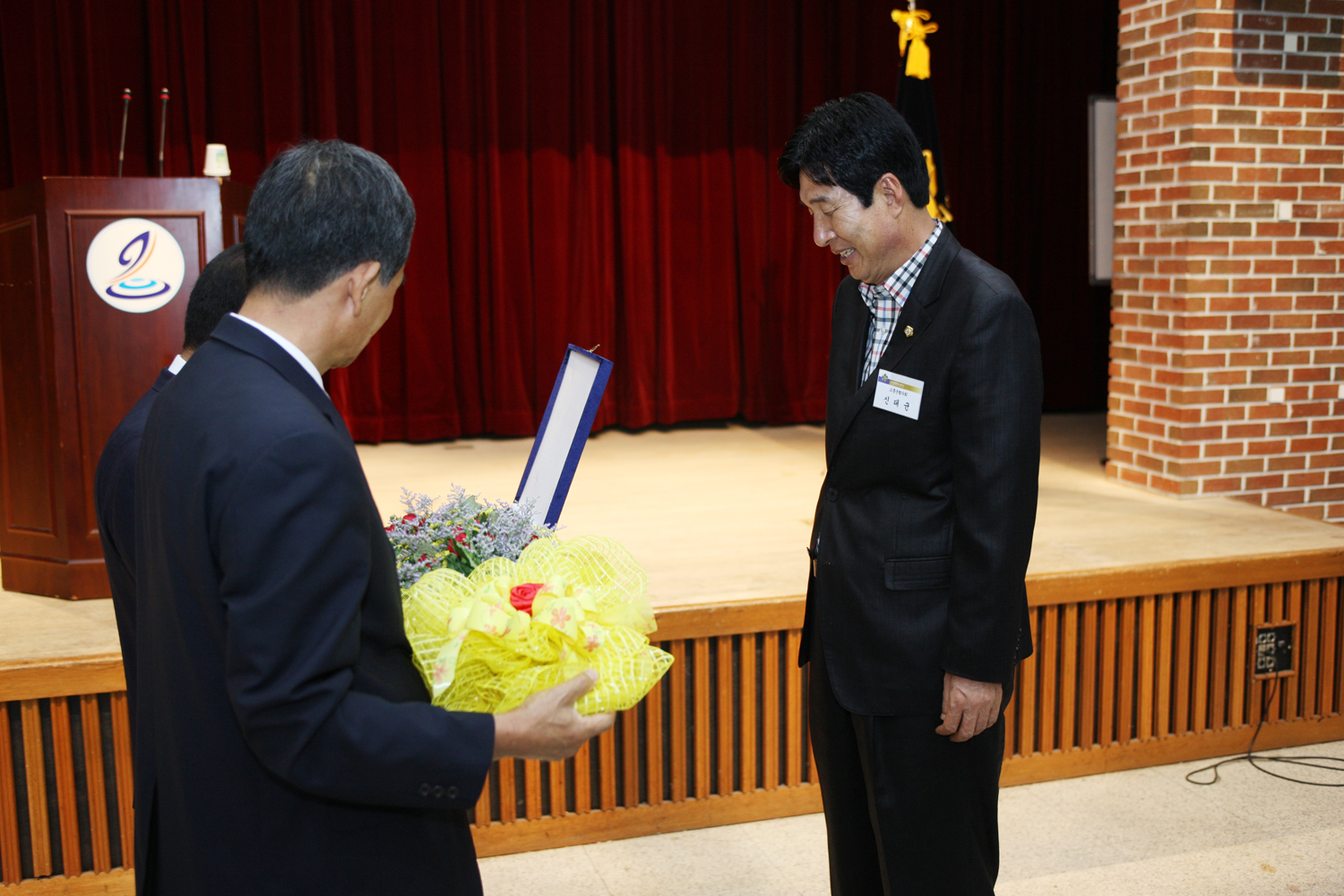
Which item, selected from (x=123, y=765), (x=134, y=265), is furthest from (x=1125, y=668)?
(x=134, y=265)

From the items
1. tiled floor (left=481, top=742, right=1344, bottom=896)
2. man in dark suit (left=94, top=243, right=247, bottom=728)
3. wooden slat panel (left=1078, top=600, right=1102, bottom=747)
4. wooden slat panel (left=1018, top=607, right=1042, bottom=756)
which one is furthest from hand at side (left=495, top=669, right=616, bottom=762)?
wooden slat panel (left=1078, top=600, right=1102, bottom=747)

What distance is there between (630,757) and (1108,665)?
3.87 feet

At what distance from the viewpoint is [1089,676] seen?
2670 millimetres

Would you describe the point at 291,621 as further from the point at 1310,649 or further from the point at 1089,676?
the point at 1310,649

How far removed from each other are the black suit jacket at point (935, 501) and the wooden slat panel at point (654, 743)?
85 centimetres

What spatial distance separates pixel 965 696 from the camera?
148 centimetres

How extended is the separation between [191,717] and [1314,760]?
2751 millimetres

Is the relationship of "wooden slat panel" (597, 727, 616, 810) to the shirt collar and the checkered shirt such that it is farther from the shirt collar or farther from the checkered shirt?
the shirt collar

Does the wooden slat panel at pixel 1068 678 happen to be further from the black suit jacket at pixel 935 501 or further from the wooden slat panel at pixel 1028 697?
the black suit jacket at pixel 935 501

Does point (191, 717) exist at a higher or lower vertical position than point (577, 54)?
lower

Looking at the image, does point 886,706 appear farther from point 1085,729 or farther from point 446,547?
point 1085,729

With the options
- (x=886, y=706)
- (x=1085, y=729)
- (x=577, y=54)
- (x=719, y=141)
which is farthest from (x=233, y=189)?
(x=719, y=141)

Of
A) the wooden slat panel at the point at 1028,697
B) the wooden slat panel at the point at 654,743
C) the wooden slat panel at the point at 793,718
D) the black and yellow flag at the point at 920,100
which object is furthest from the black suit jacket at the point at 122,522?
the black and yellow flag at the point at 920,100

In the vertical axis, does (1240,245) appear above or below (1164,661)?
above
